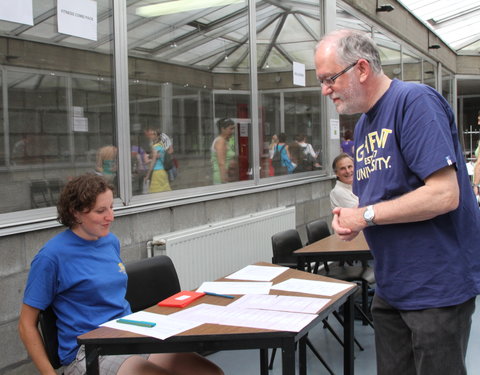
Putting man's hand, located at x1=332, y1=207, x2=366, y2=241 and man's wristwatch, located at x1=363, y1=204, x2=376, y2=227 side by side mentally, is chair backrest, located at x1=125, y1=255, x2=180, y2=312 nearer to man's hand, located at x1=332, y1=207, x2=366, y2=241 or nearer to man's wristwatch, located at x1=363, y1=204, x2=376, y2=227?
man's hand, located at x1=332, y1=207, x2=366, y2=241

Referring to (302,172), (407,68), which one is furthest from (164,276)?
(407,68)

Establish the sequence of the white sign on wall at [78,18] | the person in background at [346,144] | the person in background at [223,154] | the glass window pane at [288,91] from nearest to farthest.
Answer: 1. the white sign on wall at [78,18]
2. the person in background at [223,154]
3. the glass window pane at [288,91]
4. the person in background at [346,144]

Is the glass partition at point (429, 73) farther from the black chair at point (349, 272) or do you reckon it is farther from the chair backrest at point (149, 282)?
the chair backrest at point (149, 282)

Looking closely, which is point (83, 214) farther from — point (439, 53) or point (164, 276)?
point (439, 53)

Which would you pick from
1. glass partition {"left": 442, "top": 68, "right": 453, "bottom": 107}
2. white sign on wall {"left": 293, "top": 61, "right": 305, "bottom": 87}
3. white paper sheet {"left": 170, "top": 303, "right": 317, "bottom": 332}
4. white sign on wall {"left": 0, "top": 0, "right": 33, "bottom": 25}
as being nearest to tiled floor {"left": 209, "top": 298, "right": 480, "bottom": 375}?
white paper sheet {"left": 170, "top": 303, "right": 317, "bottom": 332}

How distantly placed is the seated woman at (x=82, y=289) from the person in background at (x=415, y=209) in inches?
35.6

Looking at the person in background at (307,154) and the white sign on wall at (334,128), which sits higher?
the white sign on wall at (334,128)

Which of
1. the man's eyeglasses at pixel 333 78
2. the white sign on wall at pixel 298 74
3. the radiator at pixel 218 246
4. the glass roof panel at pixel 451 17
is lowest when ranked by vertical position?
the radiator at pixel 218 246

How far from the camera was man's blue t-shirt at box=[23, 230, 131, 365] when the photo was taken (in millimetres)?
2008

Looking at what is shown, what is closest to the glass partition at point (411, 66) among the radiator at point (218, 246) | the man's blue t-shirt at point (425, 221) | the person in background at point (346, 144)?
the person in background at point (346, 144)

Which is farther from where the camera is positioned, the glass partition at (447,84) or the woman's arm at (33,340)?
the glass partition at (447,84)

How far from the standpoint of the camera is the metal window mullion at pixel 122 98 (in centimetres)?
339

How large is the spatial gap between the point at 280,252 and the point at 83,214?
1904 mm

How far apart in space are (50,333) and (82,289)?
0.65 feet
